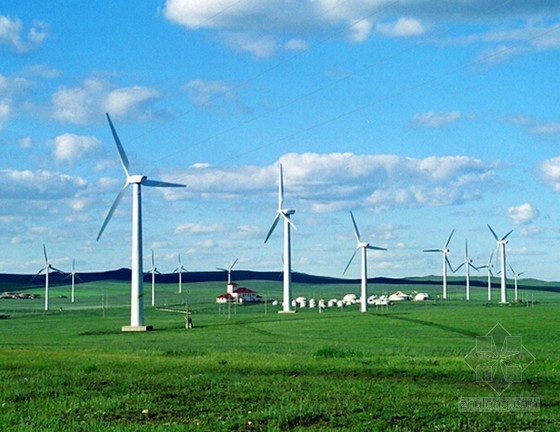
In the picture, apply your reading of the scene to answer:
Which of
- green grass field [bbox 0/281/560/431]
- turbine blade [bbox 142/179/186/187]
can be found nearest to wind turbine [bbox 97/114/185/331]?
turbine blade [bbox 142/179/186/187]

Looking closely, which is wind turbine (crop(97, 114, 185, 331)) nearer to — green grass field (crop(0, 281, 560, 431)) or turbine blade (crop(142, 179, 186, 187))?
turbine blade (crop(142, 179, 186, 187))

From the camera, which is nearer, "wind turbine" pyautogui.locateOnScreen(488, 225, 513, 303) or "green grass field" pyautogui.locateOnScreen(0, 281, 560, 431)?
"green grass field" pyautogui.locateOnScreen(0, 281, 560, 431)

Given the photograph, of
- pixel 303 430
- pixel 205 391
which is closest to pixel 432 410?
pixel 303 430

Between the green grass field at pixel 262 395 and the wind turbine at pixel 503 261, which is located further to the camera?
the wind turbine at pixel 503 261

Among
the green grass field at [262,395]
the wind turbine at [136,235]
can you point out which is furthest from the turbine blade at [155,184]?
the green grass field at [262,395]

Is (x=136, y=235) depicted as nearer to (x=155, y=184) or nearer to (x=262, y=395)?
(x=155, y=184)

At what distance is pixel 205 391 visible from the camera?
21953 mm

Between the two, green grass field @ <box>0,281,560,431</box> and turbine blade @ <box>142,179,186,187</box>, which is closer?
green grass field @ <box>0,281,560,431</box>

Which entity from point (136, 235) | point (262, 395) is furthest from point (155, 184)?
point (262, 395)

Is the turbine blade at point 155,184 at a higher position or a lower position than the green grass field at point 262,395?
higher

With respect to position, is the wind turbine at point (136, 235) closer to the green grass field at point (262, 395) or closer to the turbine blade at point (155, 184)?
the turbine blade at point (155, 184)

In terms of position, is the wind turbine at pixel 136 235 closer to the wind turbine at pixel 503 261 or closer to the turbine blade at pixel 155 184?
the turbine blade at pixel 155 184

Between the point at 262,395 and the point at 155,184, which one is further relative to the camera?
the point at 155,184

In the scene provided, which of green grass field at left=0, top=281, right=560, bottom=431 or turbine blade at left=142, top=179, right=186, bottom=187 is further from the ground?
turbine blade at left=142, top=179, right=186, bottom=187
